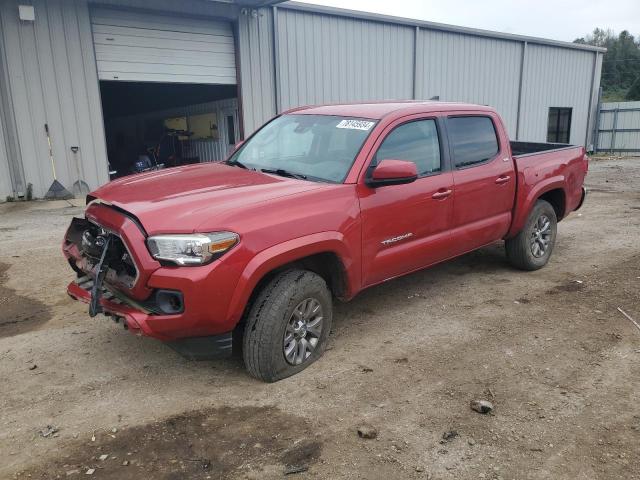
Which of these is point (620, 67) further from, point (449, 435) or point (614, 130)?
point (449, 435)

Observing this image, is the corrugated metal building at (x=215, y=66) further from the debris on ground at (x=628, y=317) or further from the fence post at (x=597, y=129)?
the debris on ground at (x=628, y=317)

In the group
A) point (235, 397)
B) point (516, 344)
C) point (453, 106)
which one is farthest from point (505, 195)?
point (235, 397)

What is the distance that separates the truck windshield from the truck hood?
24 centimetres

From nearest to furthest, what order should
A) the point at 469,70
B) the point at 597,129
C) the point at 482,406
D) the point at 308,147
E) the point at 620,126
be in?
1. the point at 482,406
2. the point at 308,147
3. the point at 469,70
4. the point at 620,126
5. the point at 597,129

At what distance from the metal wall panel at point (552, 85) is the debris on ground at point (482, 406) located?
65.6 ft

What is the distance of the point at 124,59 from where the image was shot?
38.3ft

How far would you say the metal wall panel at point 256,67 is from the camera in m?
13.1

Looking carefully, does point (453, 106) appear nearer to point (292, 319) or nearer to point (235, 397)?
point (292, 319)

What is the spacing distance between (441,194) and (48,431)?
3407 mm

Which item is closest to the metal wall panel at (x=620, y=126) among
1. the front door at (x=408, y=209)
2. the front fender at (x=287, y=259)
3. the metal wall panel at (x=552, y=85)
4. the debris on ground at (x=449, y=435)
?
the metal wall panel at (x=552, y=85)

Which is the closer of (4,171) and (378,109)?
(378,109)

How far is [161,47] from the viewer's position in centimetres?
1216

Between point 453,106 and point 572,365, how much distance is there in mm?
2584

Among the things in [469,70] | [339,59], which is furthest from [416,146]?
[469,70]
